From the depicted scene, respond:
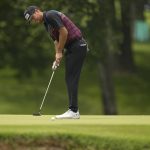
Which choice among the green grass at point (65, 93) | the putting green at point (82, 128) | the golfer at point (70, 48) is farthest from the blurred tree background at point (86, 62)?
the putting green at point (82, 128)

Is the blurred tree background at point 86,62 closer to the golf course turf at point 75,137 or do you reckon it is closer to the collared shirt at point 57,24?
the collared shirt at point 57,24

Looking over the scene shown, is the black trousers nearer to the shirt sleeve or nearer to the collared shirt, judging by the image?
the collared shirt

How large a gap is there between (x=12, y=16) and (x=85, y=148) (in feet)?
83.6

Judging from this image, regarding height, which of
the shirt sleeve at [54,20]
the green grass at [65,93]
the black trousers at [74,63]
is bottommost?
the green grass at [65,93]

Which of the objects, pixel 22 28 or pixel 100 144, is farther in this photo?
pixel 22 28

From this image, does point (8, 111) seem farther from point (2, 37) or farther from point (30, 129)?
point (30, 129)

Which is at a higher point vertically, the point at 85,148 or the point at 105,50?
the point at 85,148

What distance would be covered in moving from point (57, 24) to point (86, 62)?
1789 centimetres

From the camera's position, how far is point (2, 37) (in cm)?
3600

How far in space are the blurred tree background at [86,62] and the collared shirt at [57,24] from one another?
13619 millimetres


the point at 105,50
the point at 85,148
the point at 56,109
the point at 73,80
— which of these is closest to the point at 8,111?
the point at 56,109

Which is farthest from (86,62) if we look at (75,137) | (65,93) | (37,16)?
(75,137)

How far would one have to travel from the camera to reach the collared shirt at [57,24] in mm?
13805

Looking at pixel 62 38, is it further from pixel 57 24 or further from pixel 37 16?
pixel 37 16
